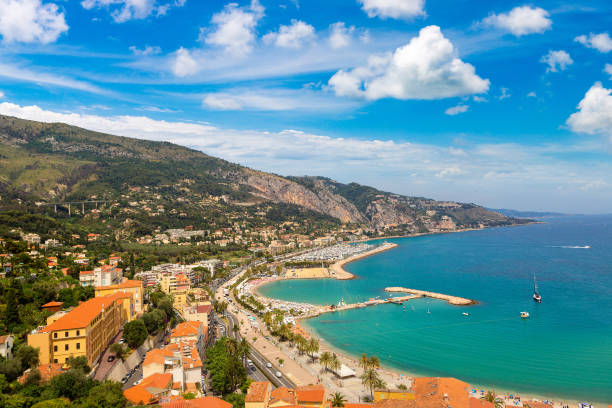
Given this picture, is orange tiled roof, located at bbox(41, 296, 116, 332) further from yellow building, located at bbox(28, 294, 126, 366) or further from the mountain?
the mountain

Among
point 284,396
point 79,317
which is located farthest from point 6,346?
point 284,396

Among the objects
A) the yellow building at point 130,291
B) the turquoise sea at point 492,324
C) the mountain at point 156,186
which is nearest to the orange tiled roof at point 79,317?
the yellow building at point 130,291

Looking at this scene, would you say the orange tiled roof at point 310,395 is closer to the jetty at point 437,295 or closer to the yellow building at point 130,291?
the yellow building at point 130,291

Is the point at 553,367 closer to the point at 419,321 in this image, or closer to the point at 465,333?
the point at 465,333

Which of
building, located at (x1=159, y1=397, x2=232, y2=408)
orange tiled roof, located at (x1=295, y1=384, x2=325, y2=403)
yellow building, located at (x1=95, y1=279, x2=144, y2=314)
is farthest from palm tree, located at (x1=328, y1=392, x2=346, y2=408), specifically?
yellow building, located at (x1=95, y1=279, x2=144, y2=314)

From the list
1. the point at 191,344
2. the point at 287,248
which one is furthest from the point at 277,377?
the point at 287,248

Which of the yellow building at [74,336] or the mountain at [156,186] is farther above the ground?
the mountain at [156,186]
